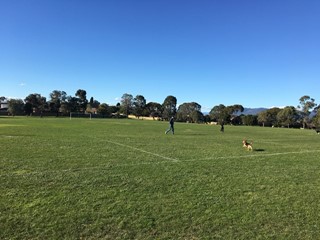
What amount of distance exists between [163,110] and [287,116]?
57.7 m

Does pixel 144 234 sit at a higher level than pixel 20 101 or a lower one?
lower

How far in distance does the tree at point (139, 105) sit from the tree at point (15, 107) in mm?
46182

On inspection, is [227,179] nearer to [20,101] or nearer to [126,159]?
[126,159]

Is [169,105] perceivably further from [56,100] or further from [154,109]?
A: [56,100]

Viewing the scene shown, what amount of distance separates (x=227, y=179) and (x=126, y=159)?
440 centimetres

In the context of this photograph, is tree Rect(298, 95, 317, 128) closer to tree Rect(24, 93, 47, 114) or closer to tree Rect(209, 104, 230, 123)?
tree Rect(209, 104, 230, 123)

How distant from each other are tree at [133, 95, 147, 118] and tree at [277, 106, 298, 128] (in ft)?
205

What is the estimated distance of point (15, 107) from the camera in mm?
113938

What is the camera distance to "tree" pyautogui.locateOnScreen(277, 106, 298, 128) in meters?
81.9

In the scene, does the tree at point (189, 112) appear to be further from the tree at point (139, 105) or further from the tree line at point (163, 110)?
the tree at point (139, 105)

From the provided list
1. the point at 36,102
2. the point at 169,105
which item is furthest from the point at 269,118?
the point at 36,102

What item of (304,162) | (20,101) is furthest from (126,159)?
(20,101)

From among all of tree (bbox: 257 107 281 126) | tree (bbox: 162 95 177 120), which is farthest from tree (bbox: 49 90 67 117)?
tree (bbox: 257 107 281 126)

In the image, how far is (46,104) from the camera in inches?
5084
